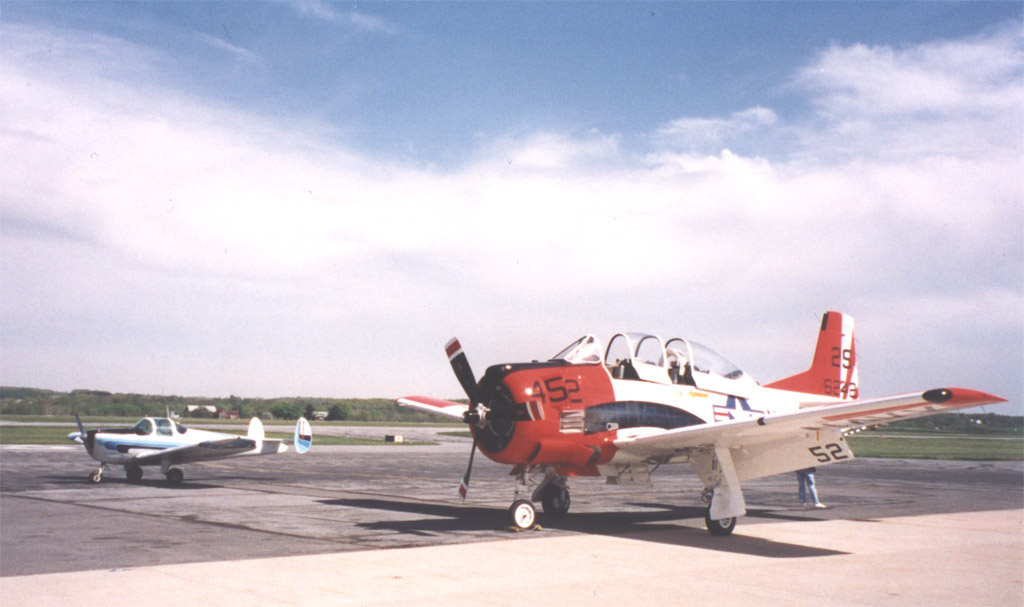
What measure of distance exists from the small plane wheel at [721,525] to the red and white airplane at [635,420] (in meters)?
0.02

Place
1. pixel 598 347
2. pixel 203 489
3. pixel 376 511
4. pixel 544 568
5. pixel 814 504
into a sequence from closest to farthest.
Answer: pixel 544 568 → pixel 598 347 → pixel 376 511 → pixel 814 504 → pixel 203 489

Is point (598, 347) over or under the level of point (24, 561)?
over

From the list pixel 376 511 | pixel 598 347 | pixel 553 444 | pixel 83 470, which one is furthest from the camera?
pixel 83 470

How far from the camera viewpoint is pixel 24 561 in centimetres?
971

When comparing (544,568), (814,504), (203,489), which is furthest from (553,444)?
(203,489)

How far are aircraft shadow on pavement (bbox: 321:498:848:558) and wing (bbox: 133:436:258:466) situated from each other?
5700mm

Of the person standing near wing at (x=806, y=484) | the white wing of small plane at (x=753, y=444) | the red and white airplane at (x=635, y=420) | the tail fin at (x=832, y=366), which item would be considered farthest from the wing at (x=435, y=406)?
the person standing near wing at (x=806, y=484)

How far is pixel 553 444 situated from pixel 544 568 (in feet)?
9.95

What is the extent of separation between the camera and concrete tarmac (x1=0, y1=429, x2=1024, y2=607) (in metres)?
8.32

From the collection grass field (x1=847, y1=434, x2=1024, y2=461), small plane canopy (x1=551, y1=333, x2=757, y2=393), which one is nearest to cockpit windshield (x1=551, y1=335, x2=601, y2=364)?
small plane canopy (x1=551, y1=333, x2=757, y2=393)

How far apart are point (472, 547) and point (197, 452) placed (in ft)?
42.7

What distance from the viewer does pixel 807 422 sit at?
11852mm

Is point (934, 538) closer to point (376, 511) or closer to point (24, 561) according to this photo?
point (376, 511)

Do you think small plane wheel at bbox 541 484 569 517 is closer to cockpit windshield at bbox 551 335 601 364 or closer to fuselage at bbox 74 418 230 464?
cockpit windshield at bbox 551 335 601 364
